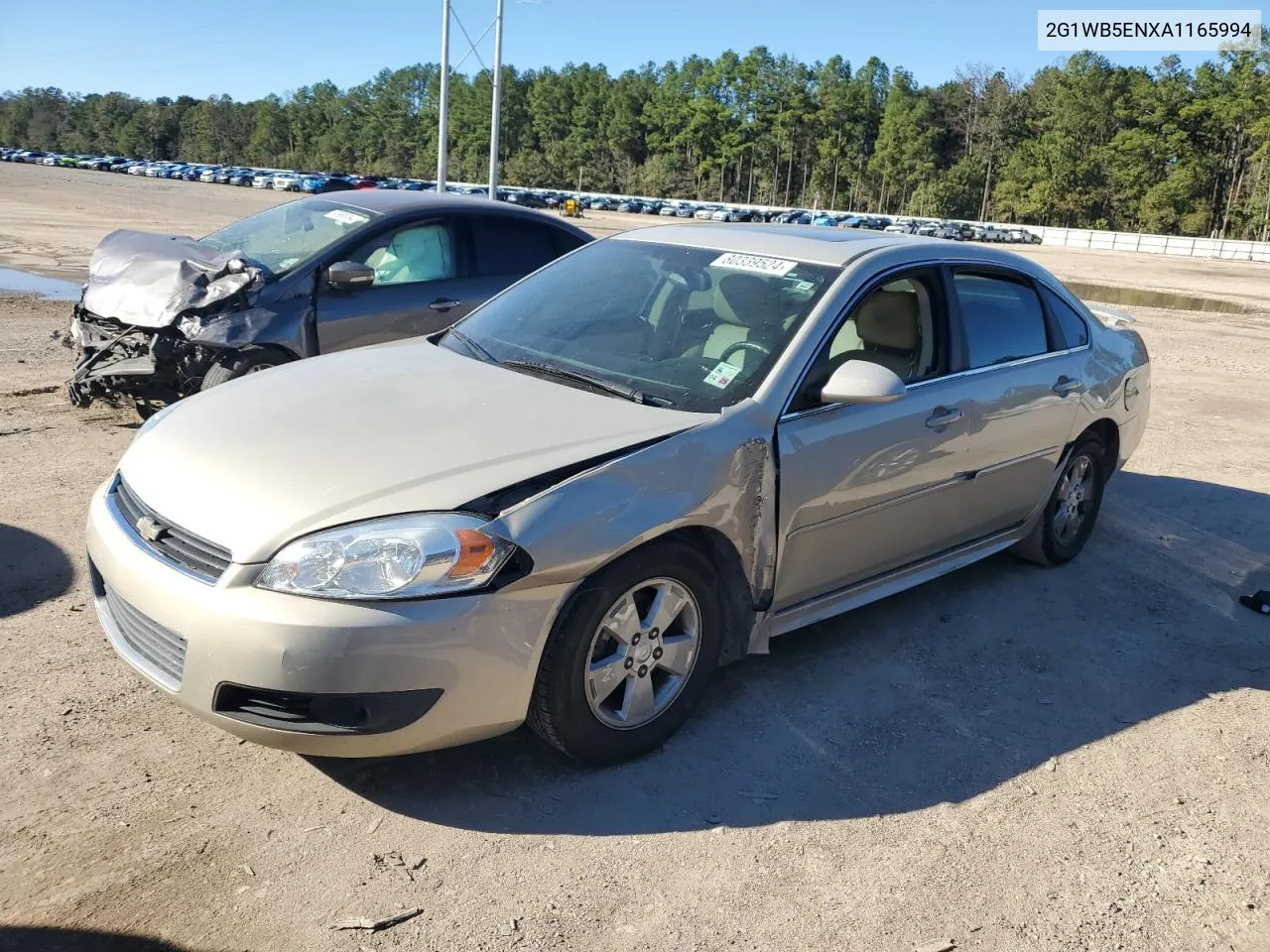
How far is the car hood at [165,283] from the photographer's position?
625 cm

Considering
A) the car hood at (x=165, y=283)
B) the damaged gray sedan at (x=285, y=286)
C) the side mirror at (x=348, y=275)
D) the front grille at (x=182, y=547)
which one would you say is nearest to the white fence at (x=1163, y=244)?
the damaged gray sedan at (x=285, y=286)

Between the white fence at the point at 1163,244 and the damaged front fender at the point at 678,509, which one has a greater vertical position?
the white fence at the point at 1163,244

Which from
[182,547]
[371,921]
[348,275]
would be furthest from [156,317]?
[371,921]

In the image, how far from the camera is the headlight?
2789mm

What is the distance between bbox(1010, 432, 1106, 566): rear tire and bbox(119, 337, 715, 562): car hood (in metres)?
2.67

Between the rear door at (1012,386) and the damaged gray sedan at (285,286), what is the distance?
3507 mm

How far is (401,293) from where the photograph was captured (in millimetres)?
6828

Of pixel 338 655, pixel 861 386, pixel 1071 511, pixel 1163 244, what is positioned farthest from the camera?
pixel 1163 244

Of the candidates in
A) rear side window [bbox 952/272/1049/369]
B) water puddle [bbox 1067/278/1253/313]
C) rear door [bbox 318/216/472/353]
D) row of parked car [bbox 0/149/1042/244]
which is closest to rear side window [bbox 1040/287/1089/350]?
rear side window [bbox 952/272/1049/369]

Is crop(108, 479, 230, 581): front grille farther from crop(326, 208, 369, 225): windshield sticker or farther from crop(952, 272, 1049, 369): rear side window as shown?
crop(326, 208, 369, 225): windshield sticker

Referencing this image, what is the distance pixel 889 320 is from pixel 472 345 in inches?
67.2

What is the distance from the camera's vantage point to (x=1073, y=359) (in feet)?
17.3

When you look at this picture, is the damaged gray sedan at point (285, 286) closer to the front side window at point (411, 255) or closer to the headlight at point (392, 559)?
the front side window at point (411, 255)

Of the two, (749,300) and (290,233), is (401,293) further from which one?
(749,300)
